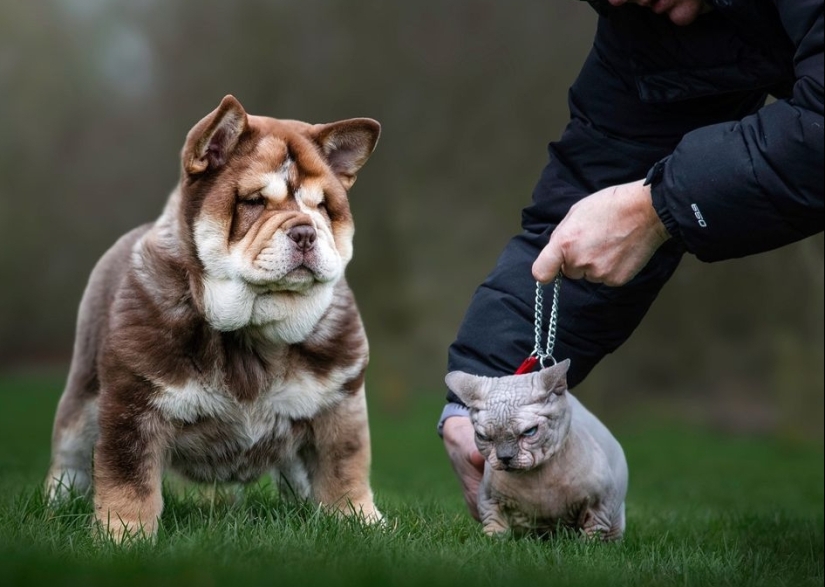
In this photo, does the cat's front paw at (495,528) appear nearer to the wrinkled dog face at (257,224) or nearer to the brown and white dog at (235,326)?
the brown and white dog at (235,326)

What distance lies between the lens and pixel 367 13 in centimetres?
1327

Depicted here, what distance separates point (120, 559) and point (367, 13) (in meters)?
11.1

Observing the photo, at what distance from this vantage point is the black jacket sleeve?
297cm

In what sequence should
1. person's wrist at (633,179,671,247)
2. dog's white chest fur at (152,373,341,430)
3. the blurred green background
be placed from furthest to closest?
the blurred green background → dog's white chest fur at (152,373,341,430) → person's wrist at (633,179,671,247)

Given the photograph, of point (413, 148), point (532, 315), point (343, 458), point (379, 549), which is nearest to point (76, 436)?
point (343, 458)

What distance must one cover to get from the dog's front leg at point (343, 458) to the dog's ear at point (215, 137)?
1.05m

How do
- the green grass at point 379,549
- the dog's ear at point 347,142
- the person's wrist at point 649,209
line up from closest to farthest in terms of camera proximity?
the green grass at point 379,549, the person's wrist at point 649,209, the dog's ear at point 347,142

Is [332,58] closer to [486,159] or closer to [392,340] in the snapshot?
[486,159]

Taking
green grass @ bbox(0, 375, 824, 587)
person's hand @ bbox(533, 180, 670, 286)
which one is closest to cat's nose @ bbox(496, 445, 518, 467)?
green grass @ bbox(0, 375, 824, 587)

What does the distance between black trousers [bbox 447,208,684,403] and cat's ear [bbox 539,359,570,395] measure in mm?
504

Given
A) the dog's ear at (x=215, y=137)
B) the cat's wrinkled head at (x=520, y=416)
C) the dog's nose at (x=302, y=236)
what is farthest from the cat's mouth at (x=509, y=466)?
the dog's ear at (x=215, y=137)

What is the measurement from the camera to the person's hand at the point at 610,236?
3.20 m

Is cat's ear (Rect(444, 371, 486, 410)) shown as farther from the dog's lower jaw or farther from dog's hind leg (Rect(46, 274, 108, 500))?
dog's hind leg (Rect(46, 274, 108, 500))

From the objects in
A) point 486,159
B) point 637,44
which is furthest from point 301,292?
point 486,159
